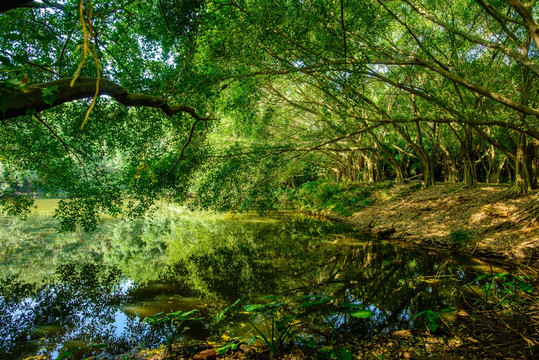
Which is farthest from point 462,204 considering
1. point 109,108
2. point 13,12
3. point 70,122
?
point 13,12

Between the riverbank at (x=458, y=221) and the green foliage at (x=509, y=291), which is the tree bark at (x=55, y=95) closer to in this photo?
the green foliage at (x=509, y=291)

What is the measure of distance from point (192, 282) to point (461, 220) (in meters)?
9.50

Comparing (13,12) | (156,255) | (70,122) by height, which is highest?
(13,12)

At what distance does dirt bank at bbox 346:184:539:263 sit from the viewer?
8117 mm

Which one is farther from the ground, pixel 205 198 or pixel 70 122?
pixel 70 122

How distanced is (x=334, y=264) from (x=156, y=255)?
6031 mm

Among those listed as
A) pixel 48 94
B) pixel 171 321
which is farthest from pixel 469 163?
pixel 48 94

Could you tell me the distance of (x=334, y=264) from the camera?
27.5 ft

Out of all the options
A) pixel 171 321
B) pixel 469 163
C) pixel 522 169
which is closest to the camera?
pixel 171 321

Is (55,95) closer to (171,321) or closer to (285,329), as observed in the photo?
(171,321)

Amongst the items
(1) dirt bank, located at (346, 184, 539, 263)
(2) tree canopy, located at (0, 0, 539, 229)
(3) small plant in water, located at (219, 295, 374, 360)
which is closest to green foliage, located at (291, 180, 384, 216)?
(1) dirt bank, located at (346, 184, 539, 263)

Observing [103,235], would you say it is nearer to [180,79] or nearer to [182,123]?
[182,123]

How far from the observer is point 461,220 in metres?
10.6

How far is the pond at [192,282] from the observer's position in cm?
470
